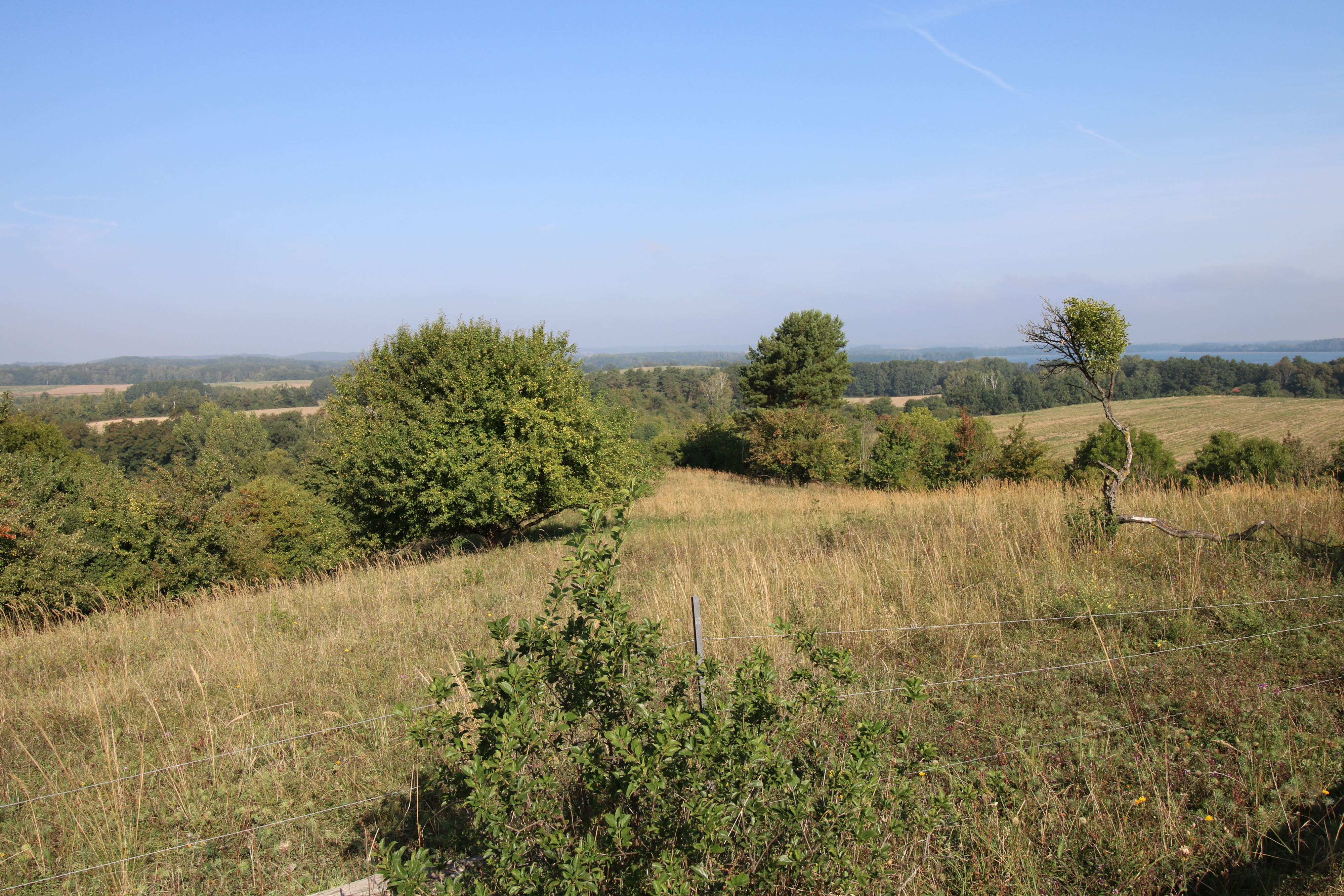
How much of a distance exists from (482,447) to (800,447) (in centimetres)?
2095

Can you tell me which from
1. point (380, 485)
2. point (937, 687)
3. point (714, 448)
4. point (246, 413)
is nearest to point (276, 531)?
point (380, 485)

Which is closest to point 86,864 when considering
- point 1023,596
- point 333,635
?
point 333,635

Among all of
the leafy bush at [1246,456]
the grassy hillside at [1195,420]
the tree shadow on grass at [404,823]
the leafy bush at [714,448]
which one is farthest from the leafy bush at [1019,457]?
the tree shadow on grass at [404,823]

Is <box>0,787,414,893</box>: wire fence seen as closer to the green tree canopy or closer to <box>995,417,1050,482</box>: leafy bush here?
<box>995,417,1050,482</box>: leafy bush

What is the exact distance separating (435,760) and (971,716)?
3174mm

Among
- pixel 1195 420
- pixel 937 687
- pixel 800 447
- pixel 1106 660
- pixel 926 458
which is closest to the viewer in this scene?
pixel 1106 660

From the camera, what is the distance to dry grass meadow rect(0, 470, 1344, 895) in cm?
277

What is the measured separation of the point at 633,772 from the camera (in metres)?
1.98

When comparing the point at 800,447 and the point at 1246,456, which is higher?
the point at 800,447

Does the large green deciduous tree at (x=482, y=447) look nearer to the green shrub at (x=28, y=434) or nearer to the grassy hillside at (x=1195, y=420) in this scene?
the green shrub at (x=28, y=434)

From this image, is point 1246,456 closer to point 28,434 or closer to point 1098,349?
point 1098,349

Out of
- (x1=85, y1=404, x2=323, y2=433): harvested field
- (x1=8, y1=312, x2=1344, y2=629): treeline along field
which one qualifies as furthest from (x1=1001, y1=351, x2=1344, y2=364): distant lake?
(x1=85, y1=404, x2=323, y2=433): harvested field

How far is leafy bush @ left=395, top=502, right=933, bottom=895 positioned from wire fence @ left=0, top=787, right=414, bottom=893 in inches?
40.3

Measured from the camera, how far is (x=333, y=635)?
6102 mm
